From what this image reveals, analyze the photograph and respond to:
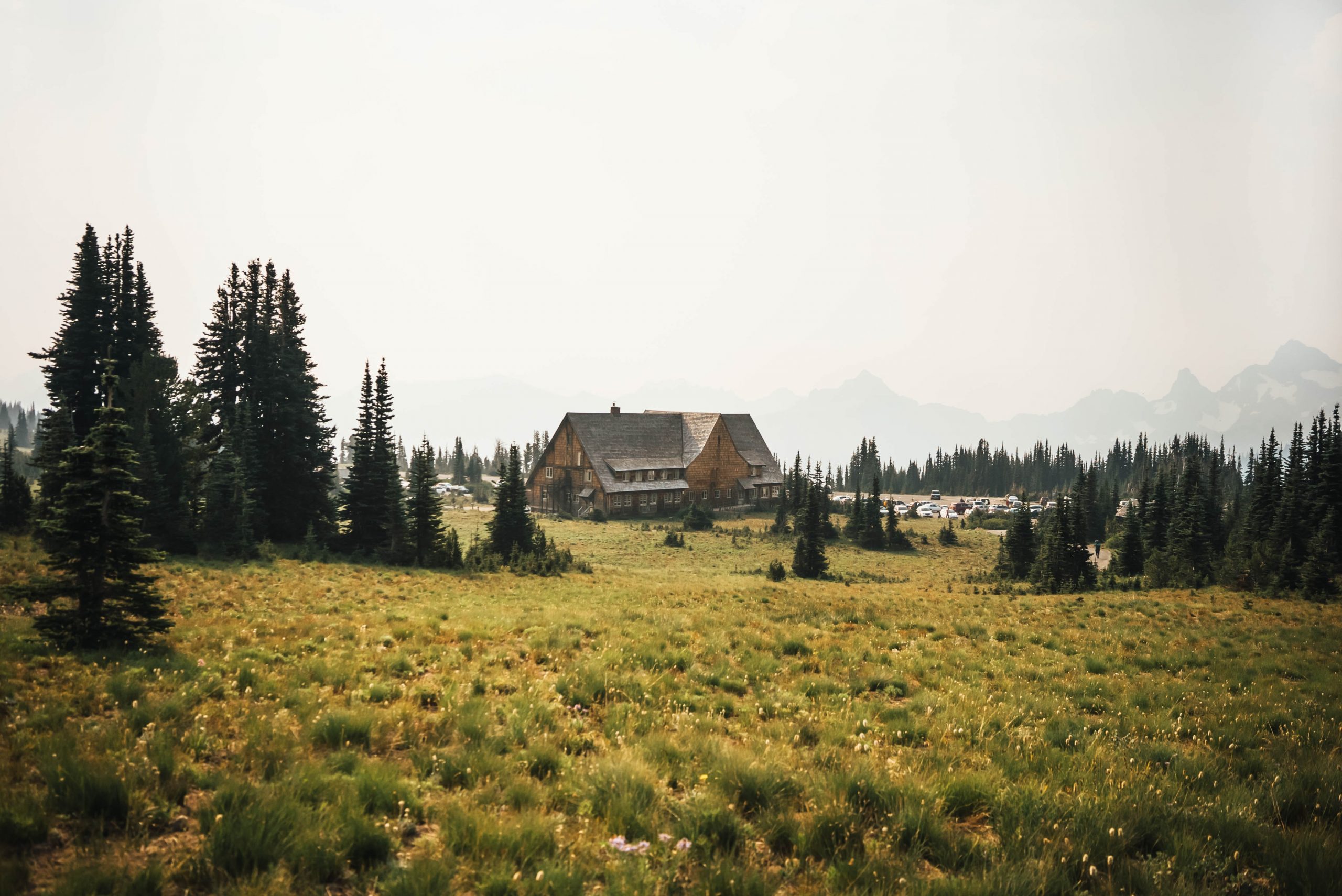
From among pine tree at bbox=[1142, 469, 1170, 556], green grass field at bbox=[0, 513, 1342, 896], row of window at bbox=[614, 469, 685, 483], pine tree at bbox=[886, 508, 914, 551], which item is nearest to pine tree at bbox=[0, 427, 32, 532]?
green grass field at bbox=[0, 513, 1342, 896]

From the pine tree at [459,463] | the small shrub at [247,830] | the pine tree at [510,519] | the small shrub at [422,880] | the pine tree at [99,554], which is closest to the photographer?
the small shrub at [422,880]

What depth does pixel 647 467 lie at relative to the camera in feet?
231

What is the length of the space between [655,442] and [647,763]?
6829 centimetres

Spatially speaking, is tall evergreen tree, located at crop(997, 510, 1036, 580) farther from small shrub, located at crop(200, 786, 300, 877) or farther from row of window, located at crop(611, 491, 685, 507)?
small shrub, located at crop(200, 786, 300, 877)

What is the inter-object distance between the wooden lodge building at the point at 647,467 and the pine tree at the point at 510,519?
98.8 ft

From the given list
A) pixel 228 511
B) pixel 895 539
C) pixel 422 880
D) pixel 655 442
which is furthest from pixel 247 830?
pixel 655 442

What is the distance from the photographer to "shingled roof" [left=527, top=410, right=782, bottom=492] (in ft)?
225

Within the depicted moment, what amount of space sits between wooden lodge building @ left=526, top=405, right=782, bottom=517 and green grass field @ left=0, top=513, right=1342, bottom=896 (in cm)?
5394

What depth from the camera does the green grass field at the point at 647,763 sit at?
15.2 ft

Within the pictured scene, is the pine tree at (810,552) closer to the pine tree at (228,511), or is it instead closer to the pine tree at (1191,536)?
the pine tree at (1191,536)

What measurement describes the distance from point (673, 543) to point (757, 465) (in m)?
36.0

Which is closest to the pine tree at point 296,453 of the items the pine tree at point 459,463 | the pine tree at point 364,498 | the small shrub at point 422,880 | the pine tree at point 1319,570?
the pine tree at point 364,498

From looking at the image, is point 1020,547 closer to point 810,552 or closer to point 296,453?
point 810,552

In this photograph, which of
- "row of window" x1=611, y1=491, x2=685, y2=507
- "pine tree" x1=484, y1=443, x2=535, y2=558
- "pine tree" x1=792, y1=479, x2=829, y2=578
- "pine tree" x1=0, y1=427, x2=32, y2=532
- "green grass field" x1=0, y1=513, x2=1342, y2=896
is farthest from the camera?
"row of window" x1=611, y1=491, x2=685, y2=507
